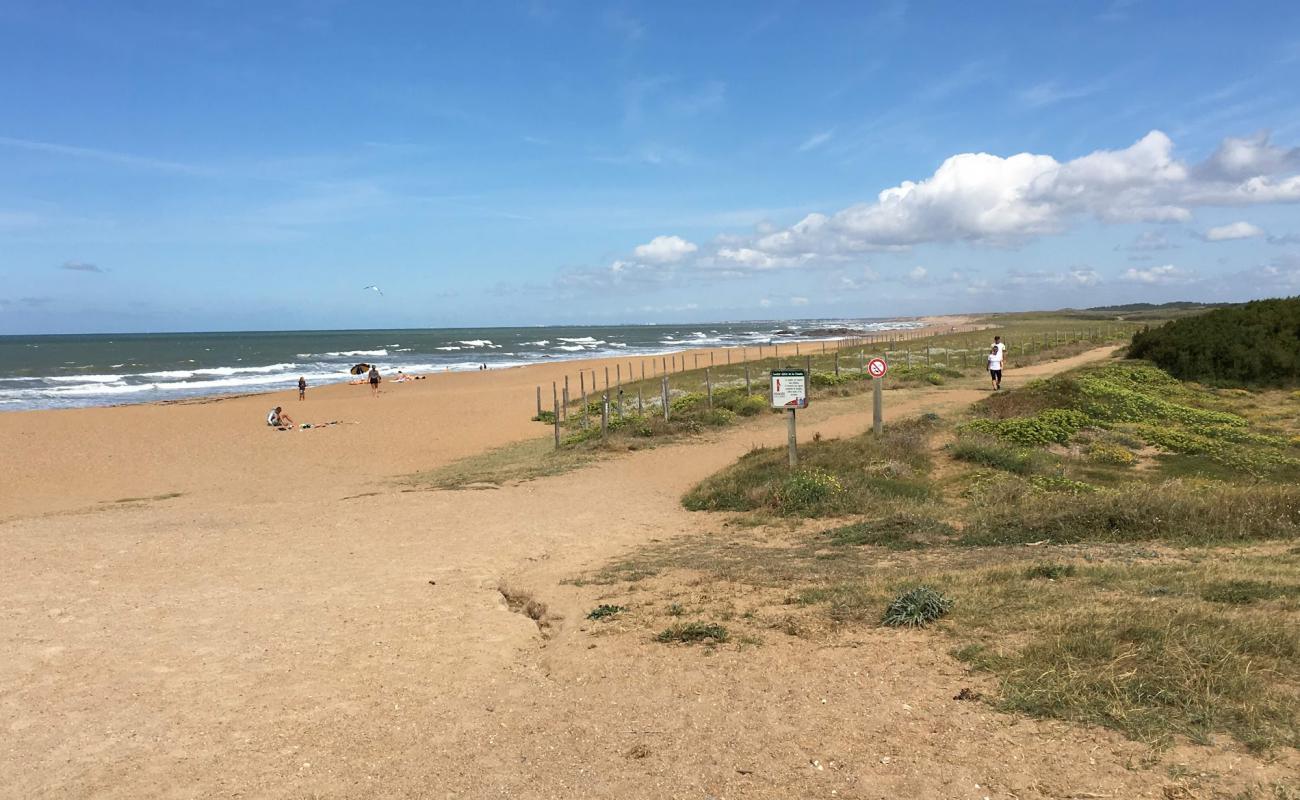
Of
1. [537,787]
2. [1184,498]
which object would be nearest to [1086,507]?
[1184,498]

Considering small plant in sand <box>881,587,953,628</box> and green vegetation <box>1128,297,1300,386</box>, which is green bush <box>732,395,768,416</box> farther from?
small plant in sand <box>881,587,953,628</box>

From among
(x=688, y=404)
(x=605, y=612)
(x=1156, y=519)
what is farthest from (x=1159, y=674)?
(x=688, y=404)

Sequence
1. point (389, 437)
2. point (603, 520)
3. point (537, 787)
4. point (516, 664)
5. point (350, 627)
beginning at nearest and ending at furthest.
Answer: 1. point (537, 787)
2. point (516, 664)
3. point (350, 627)
4. point (603, 520)
5. point (389, 437)

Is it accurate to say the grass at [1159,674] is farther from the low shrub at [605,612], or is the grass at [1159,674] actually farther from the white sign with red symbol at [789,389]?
the white sign with red symbol at [789,389]

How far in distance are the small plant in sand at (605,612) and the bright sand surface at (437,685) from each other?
12 cm

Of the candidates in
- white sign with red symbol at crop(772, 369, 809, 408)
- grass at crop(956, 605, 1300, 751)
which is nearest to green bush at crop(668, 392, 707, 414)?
white sign with red symbol at crop(772, 369, 809, 408)

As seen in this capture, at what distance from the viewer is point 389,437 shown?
25062 mm

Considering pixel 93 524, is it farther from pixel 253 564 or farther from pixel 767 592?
→ pixel 767 592

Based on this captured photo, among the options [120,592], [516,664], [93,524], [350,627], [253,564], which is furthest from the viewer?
[93,524]

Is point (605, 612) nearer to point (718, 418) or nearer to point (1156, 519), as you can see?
point (1156, 519)

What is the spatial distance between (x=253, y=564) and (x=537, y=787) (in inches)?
281

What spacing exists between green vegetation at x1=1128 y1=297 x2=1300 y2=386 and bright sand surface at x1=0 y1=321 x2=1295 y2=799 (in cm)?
1834

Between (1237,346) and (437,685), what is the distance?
24162 millimetres

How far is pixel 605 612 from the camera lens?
7.32 m
